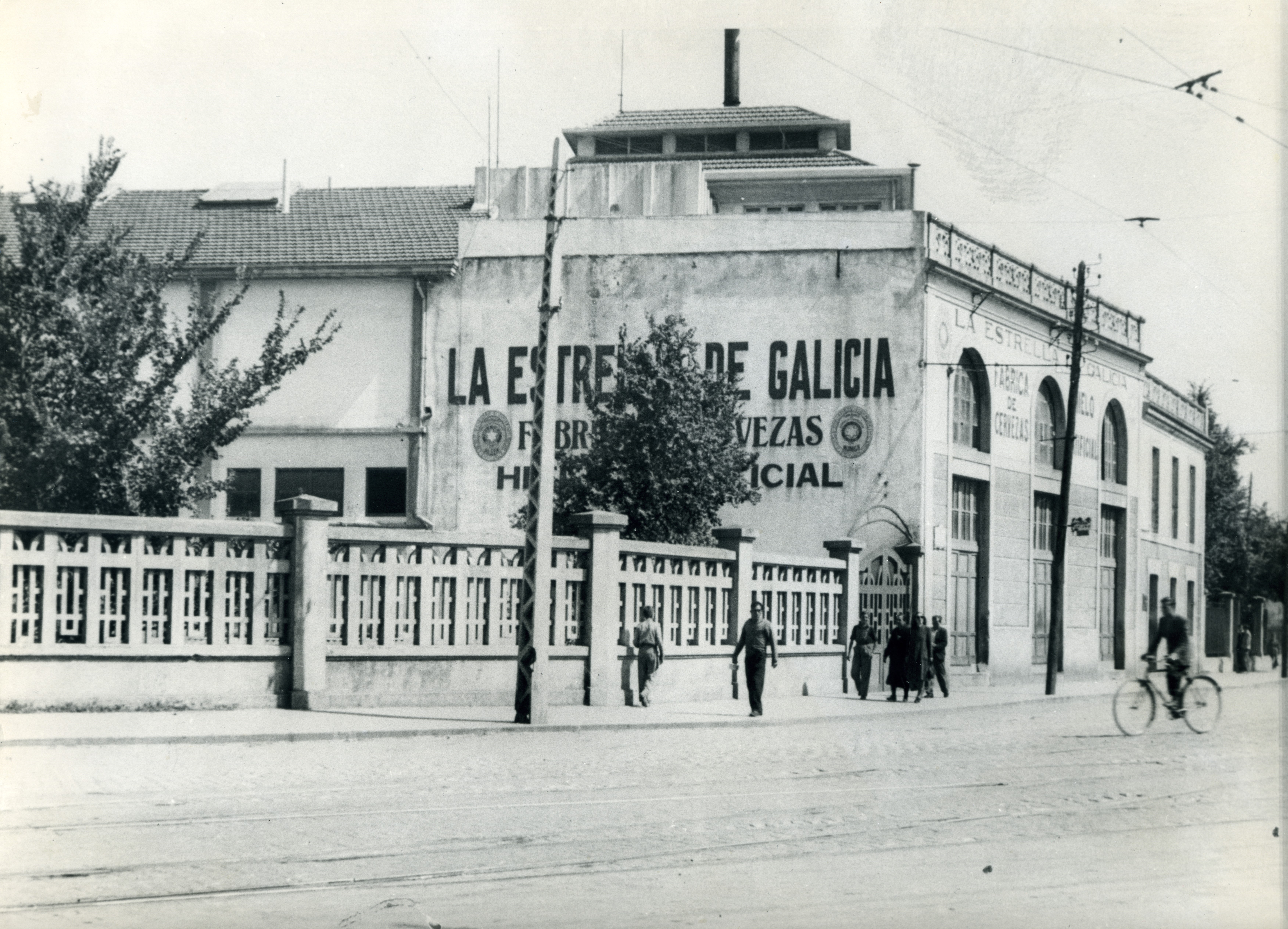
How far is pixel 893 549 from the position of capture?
33.7 meters

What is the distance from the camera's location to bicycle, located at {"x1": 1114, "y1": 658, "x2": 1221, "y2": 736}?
64.7ft

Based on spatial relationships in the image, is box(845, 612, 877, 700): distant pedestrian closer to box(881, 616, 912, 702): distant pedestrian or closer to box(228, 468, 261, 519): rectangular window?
box(881, 616, 912, 702): distant pedestrian

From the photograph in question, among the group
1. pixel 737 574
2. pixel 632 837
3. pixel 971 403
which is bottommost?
pixel 632 837

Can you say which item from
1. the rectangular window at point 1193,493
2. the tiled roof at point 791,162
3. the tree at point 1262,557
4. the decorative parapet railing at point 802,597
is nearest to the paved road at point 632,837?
the decorative parapet railing at point 802,597

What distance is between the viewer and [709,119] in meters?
51.8

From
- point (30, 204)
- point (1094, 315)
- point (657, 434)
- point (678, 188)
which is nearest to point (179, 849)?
point (30, 204)

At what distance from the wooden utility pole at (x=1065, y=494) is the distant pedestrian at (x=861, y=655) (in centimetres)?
431

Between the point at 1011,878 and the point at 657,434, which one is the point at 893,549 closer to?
the point at 657,434

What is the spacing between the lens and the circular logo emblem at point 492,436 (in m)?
35.8

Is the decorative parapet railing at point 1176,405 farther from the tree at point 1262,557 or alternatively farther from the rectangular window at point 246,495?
the rectangular window at point 246,495

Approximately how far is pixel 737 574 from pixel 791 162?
74.8ft

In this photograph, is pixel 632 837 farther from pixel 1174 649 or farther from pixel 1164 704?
pixel 1164 704

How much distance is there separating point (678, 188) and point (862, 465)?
31.0 ft

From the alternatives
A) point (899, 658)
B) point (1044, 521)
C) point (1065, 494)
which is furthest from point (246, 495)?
point (1044, 521)
